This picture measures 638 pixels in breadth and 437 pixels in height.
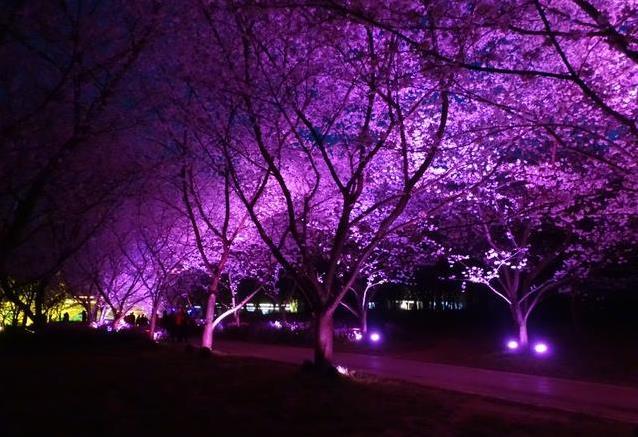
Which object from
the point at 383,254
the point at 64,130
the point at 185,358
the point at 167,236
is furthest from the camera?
the point at 383,254

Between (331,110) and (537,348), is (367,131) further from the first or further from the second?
(537,348)

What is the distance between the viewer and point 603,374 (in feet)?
53.9

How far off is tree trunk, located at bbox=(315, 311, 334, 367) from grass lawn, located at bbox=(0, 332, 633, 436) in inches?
27.1

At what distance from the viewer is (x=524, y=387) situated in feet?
45.0

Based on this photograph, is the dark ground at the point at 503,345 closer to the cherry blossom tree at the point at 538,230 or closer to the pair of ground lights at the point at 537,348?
the pair of ground lights at the point at 537,348

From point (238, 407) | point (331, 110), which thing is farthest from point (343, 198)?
point (238, 407)

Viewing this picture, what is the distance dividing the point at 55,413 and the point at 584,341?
22.2 m

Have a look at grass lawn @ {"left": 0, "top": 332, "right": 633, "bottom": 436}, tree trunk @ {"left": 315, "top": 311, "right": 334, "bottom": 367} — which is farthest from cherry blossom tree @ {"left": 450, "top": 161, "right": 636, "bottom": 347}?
grass lawn @ {"left": 0, "top": 332, "right": 633, "bottom": 436}

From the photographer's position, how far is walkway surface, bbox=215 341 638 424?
11.0 m

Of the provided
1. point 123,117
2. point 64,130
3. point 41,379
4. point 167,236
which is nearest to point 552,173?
point 123,117

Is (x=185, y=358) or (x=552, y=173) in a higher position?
(x=552, y=173)

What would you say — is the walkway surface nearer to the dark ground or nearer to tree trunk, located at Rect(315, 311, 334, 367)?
the dark ground

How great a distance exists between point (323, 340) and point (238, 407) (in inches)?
166

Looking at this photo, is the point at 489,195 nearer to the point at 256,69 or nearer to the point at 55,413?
the point at 256,69
